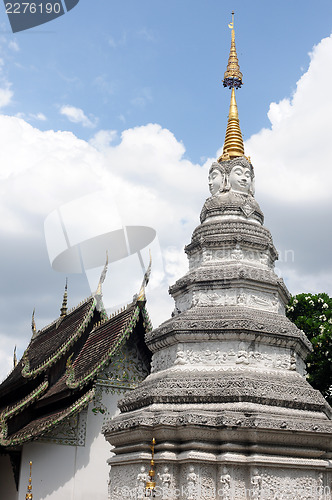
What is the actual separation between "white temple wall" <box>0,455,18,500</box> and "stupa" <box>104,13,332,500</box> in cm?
690

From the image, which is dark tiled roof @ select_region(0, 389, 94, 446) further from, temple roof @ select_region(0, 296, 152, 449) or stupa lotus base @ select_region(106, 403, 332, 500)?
stupa lotus base @ select_region(106, 403, 332, 500)

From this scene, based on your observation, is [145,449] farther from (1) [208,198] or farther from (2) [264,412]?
(1) [208,198]

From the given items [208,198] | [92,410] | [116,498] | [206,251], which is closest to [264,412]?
[116,498]

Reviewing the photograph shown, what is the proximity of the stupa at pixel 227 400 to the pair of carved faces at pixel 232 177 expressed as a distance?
1250 mm

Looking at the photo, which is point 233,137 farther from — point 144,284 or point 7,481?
point 7,481

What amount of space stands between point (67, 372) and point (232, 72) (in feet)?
30.3

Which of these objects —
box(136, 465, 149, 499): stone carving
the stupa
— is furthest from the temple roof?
box(136, 465, 149, 499): stone carving

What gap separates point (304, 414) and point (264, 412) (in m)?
0.87

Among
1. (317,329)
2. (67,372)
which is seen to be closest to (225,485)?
(67,372)

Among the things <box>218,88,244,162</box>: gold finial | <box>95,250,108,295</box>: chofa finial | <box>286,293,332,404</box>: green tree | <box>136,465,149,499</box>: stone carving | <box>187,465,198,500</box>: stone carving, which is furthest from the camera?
<box>286,293,332,404</box>: green tree

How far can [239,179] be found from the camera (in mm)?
13977

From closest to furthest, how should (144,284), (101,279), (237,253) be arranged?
(237,253), (144,284), (101,279)

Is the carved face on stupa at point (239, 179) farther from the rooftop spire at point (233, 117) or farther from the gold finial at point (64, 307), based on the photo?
the gold finial at point (64, 307)

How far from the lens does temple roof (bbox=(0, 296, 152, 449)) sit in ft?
49.2
